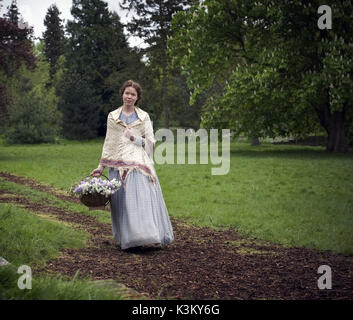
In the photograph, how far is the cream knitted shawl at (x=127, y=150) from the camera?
6.04 metres

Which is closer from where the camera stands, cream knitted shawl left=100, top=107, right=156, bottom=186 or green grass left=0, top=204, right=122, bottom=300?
green grass left=0, top=204, right=122, bottom=300

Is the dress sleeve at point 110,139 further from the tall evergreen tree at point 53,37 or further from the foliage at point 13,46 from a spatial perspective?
the tall evergreen tree at point 53,37

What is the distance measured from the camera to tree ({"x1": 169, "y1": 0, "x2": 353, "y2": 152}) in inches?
845

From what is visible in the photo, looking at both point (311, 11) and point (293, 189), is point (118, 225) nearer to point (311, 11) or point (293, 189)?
point (293, 189)

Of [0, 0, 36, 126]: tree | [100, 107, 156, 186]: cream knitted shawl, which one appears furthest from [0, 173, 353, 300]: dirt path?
[0, 0, 36, 126]: tree

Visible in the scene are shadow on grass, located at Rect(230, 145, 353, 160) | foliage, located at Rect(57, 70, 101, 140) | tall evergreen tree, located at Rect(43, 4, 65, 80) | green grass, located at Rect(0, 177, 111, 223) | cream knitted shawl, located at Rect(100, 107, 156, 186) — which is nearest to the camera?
cream knitted shawl, located at Rect(100, 107, 156, 186)

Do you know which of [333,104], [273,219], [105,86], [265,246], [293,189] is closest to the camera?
[265,246]

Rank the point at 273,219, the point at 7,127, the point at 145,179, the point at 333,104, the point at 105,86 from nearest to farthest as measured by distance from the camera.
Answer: the point at 145,179, the point at 273,219, the point at 333,104, the point at 7,127, the point at 105,86

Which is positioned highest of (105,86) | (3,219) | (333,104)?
(105,86)

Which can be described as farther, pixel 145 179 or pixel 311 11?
pixel 311 11

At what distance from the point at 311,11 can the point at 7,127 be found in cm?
2864

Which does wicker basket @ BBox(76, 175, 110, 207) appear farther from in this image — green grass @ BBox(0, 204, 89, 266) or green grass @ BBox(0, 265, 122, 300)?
green grass @ BBox(0, 265, 122, 300)
